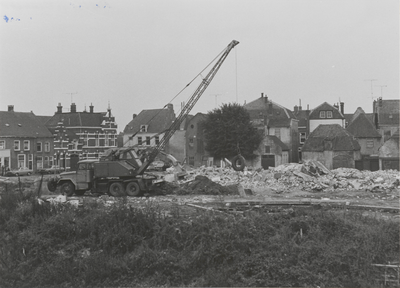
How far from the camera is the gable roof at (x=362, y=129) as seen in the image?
51438mm

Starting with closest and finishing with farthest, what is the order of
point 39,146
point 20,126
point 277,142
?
point 20,126 < point 39,146 < point 277,142

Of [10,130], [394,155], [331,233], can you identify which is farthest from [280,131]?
[331,233]

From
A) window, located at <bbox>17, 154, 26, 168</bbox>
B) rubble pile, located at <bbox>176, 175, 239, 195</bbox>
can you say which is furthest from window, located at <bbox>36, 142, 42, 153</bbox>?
rubble pile, located at <bbox>176, 175, 239, 195</bbox>

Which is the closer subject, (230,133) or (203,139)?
(230,133)

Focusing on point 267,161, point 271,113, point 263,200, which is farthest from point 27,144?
point 263,200

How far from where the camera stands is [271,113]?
183 feet

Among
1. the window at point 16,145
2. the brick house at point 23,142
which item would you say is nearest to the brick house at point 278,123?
the brick house at point 23,142

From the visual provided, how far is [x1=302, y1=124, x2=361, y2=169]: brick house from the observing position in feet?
150

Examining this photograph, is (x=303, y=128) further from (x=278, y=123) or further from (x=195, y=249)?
(x=195, y=249)

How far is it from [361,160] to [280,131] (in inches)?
462

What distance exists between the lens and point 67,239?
16.0m

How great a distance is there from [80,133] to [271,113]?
23727 millimetres

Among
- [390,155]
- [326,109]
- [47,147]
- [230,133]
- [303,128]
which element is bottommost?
[390,155]

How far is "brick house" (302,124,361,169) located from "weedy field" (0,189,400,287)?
101 ft
